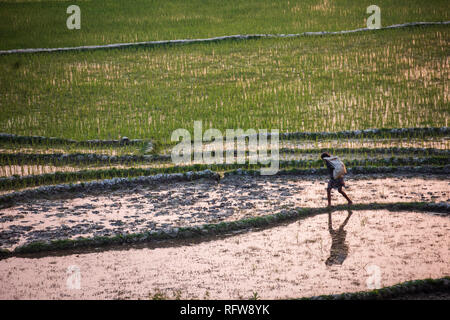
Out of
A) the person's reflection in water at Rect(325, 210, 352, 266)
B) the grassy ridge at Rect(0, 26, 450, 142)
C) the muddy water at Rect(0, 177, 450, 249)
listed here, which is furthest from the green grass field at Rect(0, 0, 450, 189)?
the person's reflection in water at Rect(325, 210, 352, 266)

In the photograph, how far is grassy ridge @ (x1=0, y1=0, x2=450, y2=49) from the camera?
53.0ft

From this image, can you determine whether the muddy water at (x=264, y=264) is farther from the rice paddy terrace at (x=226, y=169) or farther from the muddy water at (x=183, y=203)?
the muddy water at (x=183, y=203)

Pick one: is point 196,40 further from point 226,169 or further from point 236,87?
point 226,169

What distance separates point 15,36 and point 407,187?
41.0 feet

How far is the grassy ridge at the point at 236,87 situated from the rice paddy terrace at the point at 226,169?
0.17ft

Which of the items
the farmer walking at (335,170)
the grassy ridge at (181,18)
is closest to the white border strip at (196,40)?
the grassy ridge at (181,18)

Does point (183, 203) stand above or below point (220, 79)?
below

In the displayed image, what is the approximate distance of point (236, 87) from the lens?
12867 millimetres

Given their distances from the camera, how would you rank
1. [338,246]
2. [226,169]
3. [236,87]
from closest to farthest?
[338,246], [226,169], [236,87]

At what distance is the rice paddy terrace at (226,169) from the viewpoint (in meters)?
6.21

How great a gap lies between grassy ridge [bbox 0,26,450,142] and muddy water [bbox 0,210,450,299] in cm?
372

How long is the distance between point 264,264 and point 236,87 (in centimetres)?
712

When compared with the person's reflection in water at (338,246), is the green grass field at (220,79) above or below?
above

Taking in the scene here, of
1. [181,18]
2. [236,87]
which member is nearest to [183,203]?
[236,87]
